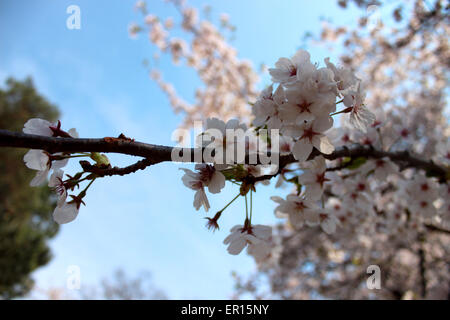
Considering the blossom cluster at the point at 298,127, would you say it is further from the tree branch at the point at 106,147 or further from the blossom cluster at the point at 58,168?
the blossom cluster at the point at 58,168

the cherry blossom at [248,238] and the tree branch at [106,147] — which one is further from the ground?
the tree branch at [106,147]

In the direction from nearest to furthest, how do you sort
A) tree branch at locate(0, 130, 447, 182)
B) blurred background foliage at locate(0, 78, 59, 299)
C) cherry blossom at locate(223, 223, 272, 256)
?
tree branch at locate(0, 130, 447, 182)
cherry blossom at locate(223, 223, 272, 256)
blurred background foliage at locate(0, 78, 59, 299)

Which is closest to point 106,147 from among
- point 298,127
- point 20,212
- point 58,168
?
point 58,168

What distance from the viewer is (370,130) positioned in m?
1.36

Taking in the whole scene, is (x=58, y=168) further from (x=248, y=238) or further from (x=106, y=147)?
(x=248, y=238)

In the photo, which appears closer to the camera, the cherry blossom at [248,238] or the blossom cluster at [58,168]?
the blossom cluster at [58,168]

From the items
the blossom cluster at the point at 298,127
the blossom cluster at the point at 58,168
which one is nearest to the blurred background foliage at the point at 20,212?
the blossom cluster at the point at 58,168

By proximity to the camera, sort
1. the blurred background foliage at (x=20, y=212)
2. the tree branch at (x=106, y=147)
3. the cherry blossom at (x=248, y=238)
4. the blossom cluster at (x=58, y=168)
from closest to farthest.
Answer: the tree branch at (x=106, y=147) < the blossom cluster at (x=58, y=168) < the cherry blossom at (x=248, y=238) < the blurred background foliage at (x=20, y=212)

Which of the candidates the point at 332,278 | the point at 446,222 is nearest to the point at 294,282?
the point at 332,278

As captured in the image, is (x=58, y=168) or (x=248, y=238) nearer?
(x=58, y=168)

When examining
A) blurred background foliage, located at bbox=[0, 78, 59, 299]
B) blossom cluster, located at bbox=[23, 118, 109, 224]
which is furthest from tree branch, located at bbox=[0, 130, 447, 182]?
blurred background foliage, located at bbox=[0, 78, 59, 299]

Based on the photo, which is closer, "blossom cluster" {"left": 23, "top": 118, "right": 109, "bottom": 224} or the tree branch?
the tree branch

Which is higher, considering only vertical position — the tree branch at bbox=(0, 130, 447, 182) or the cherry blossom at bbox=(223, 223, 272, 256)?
the tree branch at bbox=(0, 130, 447, 182)

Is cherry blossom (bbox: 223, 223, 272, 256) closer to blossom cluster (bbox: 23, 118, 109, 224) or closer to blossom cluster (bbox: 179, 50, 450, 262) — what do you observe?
blossom cluster (bbox: 179, 50, 450, 262)
